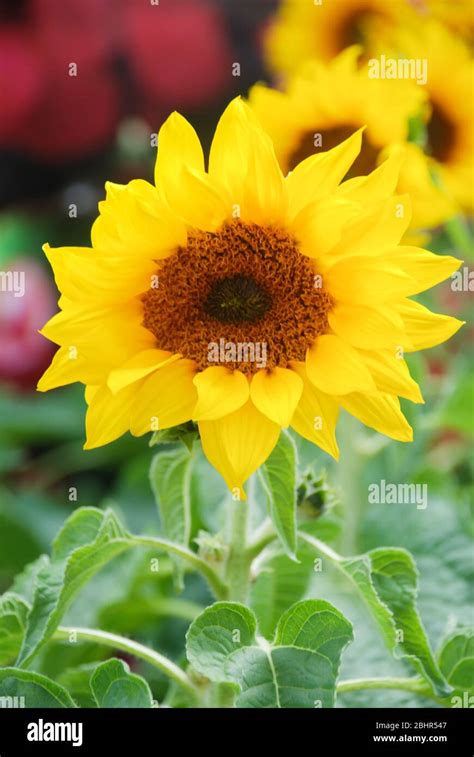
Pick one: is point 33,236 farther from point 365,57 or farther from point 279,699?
point 279,699

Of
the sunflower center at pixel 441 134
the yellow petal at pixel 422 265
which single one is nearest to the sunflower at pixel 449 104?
the sunflower center at pixel 441 134

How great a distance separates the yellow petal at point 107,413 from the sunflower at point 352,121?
20 centimetres

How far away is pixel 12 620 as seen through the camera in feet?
1.39

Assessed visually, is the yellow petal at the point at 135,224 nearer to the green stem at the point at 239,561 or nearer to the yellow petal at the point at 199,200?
the yellow petal at the point at 199,200

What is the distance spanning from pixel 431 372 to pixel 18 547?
0.31 metres

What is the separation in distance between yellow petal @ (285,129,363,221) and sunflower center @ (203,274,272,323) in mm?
31

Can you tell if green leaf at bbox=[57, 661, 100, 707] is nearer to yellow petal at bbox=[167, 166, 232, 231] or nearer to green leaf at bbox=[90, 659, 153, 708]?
green leaf at bbox=[90, 659, 153, 708]

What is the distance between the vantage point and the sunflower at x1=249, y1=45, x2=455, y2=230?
21.7 inches

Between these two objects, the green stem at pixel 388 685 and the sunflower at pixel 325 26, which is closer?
the green stem at pixel 388 685

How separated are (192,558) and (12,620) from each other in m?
0.07

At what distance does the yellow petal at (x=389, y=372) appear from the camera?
0.37 meters

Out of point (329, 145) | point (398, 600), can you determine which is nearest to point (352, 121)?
point (329, 145)

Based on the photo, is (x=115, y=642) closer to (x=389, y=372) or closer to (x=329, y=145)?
(x=389, y=372)
